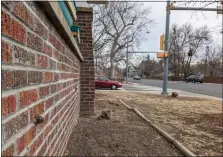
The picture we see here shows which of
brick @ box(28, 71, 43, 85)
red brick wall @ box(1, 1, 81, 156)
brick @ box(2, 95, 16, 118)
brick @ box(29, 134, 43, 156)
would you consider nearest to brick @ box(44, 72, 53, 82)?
red brick wall @ box(1, 1, 81, 156)

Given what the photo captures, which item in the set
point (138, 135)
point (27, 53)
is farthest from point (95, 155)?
point (27, 53)

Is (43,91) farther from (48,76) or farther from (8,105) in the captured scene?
(8,105)

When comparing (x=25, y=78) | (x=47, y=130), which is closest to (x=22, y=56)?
(x=25, y=78)

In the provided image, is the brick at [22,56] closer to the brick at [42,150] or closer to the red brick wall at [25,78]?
the red brick wall at [25,78]

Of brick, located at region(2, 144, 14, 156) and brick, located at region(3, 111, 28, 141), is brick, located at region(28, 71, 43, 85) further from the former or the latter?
brick, located at region(2, 144, 14, 156)

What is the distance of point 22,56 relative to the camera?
1.34 meters

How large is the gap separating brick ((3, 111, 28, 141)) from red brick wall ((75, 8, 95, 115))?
19.2 feet

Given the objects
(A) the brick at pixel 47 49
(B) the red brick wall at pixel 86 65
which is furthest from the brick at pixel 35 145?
(B) the red brick wall at pixel 86 65

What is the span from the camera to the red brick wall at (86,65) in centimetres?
723

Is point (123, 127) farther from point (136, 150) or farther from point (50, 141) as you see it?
point (50, 141)

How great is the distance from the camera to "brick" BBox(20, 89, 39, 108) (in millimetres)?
1322

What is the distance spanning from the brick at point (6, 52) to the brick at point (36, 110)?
465mm

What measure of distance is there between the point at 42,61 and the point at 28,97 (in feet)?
1.41

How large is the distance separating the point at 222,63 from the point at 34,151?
8100cm
